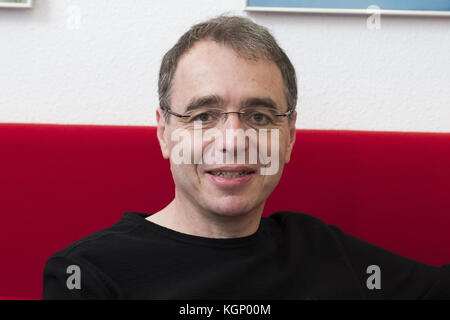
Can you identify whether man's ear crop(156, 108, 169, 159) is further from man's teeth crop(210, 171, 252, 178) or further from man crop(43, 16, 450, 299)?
man's teeth crop(210, 171, 252, 178)

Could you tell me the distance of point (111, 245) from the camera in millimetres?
→ 940

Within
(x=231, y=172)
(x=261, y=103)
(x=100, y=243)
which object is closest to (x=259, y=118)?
(x=261, y=103)

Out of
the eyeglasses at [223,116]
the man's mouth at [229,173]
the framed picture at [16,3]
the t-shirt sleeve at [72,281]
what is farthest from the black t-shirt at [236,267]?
the framed picture at [16,3]

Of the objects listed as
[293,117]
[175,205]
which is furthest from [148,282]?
[293,117]

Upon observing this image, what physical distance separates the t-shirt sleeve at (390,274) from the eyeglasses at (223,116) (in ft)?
1.23

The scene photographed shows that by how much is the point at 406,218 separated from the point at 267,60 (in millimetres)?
678

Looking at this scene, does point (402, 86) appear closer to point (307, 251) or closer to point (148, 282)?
point (307, 251)

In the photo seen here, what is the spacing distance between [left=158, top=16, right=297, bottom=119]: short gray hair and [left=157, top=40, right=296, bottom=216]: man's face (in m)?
0.02

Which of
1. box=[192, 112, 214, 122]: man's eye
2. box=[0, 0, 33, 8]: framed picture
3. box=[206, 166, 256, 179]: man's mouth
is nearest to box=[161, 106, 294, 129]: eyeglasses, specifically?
box=[192, 112, 214, 122]: man's eye

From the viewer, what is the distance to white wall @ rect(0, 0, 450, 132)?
4.73 feet

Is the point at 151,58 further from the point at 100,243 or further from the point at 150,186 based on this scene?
the point at 100,243

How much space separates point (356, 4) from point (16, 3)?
1.10 metres

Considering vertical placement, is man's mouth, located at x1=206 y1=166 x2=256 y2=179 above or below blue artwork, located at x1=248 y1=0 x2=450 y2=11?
below

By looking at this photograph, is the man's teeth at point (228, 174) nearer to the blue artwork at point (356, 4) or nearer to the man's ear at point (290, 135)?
the man's ear at point (290, 135)
